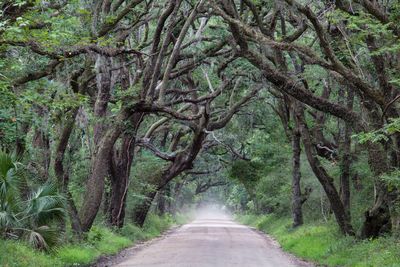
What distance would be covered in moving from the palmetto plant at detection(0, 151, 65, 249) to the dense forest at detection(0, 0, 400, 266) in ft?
0.09

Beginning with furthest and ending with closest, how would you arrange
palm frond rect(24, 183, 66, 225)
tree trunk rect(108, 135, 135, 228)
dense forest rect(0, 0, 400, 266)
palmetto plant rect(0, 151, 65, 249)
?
tree trunk rect(108, 135, 135, 228), dense forest rect(0, 0, 400, 266), palm frond rect(24, 183, 66, 225), palmetto plant rect(0, 151, 65, 249)

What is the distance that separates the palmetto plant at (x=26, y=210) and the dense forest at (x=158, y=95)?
0.03m

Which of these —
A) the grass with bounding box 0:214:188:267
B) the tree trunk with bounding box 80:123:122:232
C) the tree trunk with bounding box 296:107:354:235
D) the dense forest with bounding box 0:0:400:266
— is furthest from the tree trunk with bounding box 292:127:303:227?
the tree trunk with bounding box 80:123:122:232

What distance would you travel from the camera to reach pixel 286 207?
115 ft

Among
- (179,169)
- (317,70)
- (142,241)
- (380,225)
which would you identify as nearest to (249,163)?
(179,169)

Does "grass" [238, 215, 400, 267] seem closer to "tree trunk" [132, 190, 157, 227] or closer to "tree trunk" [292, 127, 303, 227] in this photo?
"tree trunk" [292, 127, 303, 227]

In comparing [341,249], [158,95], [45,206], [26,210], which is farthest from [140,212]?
[26,210]

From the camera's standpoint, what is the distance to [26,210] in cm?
1145

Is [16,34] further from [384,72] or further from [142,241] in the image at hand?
[142,241]

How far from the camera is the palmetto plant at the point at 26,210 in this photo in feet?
36.6

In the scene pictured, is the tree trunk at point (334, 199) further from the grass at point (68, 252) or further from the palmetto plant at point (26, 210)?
the palmetto plant at point (26, 210)

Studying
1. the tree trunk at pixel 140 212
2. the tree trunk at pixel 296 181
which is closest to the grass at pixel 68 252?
the tree trunk at pixel 140 212

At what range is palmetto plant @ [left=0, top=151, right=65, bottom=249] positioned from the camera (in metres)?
11.1

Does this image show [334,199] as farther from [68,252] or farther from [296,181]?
[296,181]
